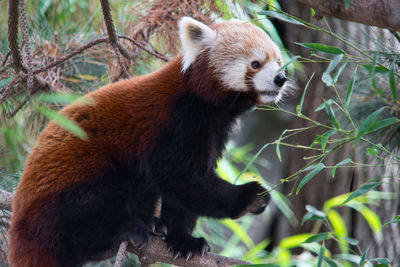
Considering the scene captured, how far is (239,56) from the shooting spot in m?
2.19

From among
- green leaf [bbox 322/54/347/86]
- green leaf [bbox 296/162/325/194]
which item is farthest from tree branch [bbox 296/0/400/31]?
green leaf [bbox 296/162/325/194]

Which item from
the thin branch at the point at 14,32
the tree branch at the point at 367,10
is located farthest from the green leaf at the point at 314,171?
the thin branch at the point at 14,32

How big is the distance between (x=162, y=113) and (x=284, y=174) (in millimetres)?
2471

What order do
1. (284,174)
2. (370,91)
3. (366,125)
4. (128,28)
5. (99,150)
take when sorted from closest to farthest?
1. (366,125)
2. (99,150)
3. (370,91)
4. (128,28)
5. (284,174)

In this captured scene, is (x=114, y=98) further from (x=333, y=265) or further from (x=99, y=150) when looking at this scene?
(x=333, y=265)

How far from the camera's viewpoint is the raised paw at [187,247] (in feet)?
6.95

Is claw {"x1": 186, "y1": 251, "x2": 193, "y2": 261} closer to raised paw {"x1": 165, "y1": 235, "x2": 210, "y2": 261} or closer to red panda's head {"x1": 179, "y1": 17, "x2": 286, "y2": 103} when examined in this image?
raised paw {"x1": 165, "y1": 235, "x2": 210, "y2": 261}

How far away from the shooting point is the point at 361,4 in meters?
1.24

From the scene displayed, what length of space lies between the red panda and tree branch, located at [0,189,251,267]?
0.04 metres

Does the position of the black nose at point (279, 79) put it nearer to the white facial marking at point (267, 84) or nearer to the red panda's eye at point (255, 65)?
the white facial marking at point (267, 84)

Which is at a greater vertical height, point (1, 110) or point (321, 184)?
point (1, 110)

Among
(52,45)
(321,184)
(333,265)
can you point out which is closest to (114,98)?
(52,45)

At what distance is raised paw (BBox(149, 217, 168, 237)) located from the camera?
223cm

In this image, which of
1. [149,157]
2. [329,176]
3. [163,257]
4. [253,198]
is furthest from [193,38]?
[329,176]
